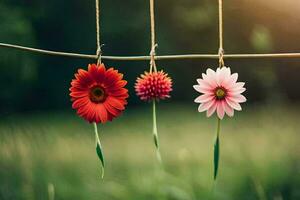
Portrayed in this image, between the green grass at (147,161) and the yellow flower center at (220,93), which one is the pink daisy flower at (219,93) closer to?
the yellow flower center at (220,93)

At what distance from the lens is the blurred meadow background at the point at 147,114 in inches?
72.3

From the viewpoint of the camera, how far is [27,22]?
236 cm

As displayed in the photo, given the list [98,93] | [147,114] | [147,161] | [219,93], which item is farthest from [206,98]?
[147,114]

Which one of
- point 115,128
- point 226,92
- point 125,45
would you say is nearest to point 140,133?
point 115,128

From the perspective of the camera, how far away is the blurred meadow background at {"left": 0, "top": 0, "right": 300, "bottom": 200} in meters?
1.84

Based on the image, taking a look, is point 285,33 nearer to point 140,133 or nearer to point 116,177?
point 140,133

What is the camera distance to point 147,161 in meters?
2.21

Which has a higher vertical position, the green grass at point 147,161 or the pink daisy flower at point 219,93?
the pink daisy flower at point 219,93

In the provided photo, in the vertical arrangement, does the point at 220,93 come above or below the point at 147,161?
above

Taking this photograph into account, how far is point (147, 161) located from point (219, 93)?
1.08 meters

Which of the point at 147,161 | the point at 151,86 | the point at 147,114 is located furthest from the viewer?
the point at 147,114

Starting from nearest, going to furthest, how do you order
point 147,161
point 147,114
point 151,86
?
1. point 151,86
2. point 147,161
3. point 147,114

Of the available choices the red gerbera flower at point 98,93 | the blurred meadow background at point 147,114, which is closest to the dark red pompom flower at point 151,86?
the red gerbera flower at point 98,93

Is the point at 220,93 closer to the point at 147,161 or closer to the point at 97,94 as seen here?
the point at 97,94
